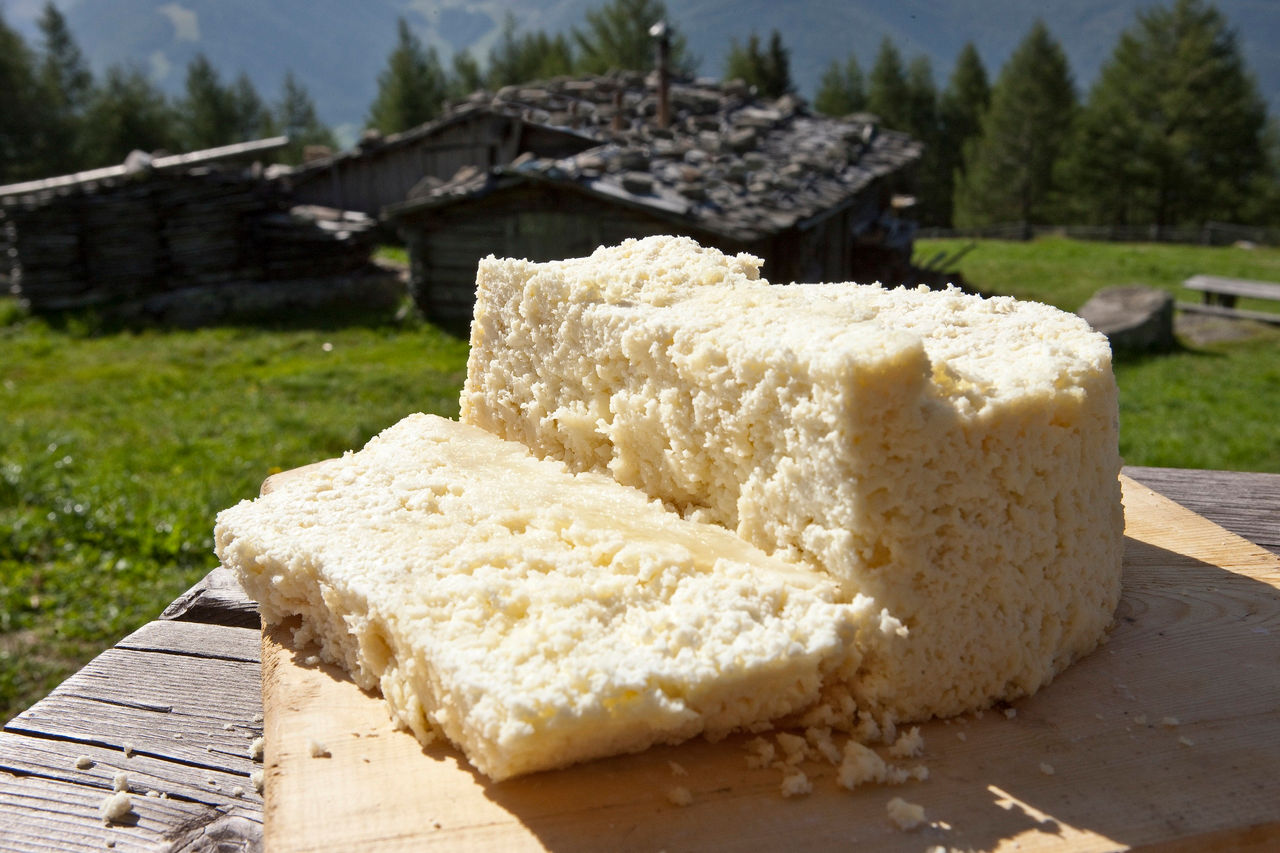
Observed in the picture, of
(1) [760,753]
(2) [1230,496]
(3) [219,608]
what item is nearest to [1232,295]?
(2) [1230,496]

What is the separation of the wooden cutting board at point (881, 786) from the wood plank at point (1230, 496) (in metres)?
1.42

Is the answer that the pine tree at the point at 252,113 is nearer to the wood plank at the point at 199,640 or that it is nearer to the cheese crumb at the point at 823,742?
the wood plank at the point at 199,640

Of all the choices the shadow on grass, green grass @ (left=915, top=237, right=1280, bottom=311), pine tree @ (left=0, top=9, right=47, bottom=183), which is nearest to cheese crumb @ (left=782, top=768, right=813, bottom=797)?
the shadow on grass

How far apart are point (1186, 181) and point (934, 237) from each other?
1425 cm

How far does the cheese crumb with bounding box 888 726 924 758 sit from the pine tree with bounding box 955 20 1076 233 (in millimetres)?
51831

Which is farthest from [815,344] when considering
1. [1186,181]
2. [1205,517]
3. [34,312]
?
[1186,181]

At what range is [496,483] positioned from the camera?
2906 mm

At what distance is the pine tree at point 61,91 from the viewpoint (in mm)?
35312

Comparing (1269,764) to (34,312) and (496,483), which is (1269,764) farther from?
(34,312)

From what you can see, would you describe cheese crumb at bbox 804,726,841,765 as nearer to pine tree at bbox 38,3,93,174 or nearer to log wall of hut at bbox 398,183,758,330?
log wall of hut at bbox 398,183,758,330

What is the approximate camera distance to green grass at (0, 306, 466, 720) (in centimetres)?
598

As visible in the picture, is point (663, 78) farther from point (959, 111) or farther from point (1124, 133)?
point (959, 111)

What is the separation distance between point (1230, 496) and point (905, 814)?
2.97m

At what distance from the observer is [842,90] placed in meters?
53.7
